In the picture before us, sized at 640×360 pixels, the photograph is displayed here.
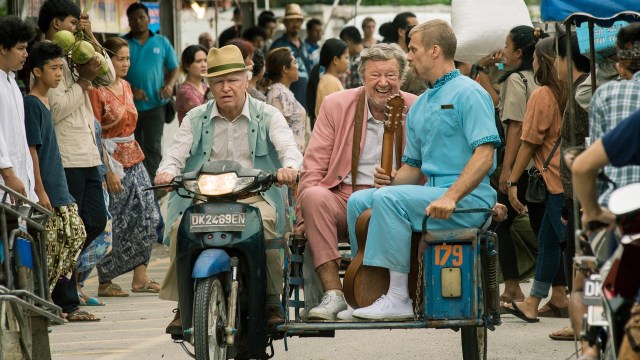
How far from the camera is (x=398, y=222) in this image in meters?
7.87

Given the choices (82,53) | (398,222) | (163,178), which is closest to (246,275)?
(163,178)

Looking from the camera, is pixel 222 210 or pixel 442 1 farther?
pixel 442 1

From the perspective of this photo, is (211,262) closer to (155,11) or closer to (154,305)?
(154,305)

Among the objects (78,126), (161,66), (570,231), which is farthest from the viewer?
(161,66)

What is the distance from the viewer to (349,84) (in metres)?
18.2

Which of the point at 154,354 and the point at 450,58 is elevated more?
the point at 450,58

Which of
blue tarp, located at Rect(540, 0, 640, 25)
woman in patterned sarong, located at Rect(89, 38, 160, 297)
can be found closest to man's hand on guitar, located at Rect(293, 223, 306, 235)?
blue tarp, located at Rect(540, 0, 640, 25)

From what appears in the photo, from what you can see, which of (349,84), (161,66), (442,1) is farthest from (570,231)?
(442,1)

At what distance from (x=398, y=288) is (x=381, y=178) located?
0.80 m

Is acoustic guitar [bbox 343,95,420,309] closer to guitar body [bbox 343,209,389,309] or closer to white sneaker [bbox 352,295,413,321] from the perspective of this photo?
guitar body [bbox 343,209,389,309]

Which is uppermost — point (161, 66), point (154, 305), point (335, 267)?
point (161, 66)

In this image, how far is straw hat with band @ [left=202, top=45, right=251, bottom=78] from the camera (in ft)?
28.5

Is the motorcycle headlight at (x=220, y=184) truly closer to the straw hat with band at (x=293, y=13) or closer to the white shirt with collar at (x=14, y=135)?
the white shirt with collar at (x=14, y=135)

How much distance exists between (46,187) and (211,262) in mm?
3207
